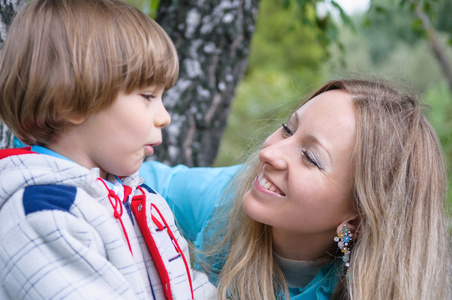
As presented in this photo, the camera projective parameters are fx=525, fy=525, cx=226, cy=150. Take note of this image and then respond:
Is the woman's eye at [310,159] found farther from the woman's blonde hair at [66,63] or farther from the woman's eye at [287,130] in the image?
the woman's blonde hair at [66,63]

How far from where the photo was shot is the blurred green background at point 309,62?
268 centimetres

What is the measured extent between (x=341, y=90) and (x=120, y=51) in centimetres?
90

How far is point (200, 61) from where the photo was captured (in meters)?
2.72

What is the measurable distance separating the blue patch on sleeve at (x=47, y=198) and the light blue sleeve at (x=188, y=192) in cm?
102

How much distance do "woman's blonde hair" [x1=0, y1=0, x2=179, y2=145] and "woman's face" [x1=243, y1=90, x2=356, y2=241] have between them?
0.60 meters

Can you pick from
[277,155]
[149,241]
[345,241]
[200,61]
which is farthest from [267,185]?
[200,61]

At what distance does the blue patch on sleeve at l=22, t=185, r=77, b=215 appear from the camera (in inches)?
46.6

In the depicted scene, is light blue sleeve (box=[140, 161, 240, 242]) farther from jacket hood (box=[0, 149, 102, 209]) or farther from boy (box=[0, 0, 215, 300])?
jacket hood (box=[0, 149, 102, 209])

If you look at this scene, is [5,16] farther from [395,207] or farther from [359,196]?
[395,207]

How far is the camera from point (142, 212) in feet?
4.75

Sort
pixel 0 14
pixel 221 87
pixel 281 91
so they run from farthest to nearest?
pixel 281 91
pixel 221 87
pixel 0 14

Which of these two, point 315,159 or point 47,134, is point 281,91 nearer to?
point 315,159

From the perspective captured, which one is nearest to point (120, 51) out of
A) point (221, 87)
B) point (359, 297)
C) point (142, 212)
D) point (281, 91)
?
point (142, 212)

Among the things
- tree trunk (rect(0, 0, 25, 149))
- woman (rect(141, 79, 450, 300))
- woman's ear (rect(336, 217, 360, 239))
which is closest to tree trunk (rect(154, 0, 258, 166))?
woman (rect(141, 79, 450, 300))
